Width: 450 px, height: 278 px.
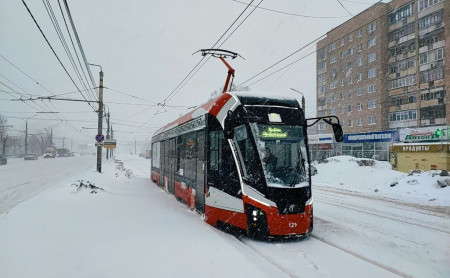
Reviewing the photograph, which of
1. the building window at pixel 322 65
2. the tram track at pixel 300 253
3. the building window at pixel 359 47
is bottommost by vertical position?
the tram track at pixel 300 253

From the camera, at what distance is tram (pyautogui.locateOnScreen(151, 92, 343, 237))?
6.22 metres

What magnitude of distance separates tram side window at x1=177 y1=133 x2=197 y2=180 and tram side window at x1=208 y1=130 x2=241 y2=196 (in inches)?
52.9

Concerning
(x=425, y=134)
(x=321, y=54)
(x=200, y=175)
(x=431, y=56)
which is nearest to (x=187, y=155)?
(x=200, y=175)

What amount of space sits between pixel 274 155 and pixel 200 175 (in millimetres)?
2605

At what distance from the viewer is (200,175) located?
8.45 meters

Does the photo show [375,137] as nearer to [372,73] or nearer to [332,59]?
[372,73]

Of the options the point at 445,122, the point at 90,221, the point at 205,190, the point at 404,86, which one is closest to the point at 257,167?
the point at 205,190

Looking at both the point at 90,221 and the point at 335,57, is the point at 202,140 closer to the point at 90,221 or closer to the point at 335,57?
the point at 90,221

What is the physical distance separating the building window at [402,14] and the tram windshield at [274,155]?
153 ft

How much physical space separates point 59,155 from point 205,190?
8676 centimetres

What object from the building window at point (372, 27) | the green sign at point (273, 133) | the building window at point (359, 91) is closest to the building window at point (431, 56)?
the building window at point (372, 27)

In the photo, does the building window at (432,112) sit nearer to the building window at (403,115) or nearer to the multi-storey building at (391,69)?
the multi-storey building at (391,69)

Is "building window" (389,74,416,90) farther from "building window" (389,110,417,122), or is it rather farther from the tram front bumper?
the tram front bumper

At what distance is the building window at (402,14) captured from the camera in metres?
43.6
